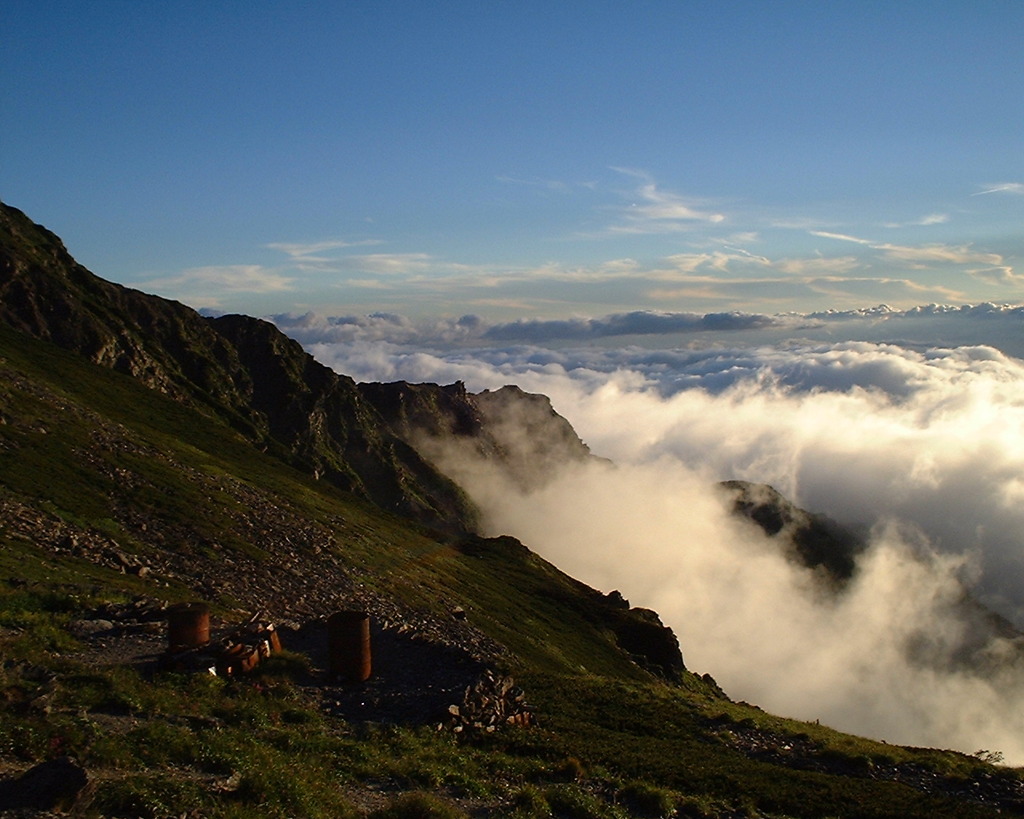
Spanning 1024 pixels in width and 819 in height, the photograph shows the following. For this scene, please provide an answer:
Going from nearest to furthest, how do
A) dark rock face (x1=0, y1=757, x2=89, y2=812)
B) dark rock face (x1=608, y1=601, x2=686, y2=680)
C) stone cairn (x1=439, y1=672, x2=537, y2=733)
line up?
dark rock face (x1=0, y1=757, x2=89, y2=812) → stone cairn (x1=439, y1=672, x2=537, y2=733) → dark rock face (x1=608, y1=601, x2=686, y2=680)

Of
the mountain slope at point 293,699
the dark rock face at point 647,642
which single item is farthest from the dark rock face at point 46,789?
the dark rock face at point 647,642

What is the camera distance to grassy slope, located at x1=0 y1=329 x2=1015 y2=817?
18.3 meters

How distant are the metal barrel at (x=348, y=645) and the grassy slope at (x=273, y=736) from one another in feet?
10.8

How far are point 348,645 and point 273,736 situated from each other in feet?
26.7

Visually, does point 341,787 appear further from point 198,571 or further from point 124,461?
point 124,461

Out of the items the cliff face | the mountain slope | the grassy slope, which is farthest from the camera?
the cliff face

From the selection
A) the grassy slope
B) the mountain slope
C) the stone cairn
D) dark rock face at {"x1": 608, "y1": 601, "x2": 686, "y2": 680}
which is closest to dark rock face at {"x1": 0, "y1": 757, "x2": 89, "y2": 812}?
the mountain slope

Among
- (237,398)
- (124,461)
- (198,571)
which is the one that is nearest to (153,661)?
(198,571)

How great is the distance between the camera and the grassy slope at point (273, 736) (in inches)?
720

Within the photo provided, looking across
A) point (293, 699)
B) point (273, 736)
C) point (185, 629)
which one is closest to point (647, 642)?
point (293, 699)

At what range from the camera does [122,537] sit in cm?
5275

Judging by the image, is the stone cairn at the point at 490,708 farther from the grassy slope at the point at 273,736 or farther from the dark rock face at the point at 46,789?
the dark rock face at the point at 46,789

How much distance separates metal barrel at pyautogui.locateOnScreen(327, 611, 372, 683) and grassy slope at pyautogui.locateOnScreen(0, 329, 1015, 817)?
3.30 m

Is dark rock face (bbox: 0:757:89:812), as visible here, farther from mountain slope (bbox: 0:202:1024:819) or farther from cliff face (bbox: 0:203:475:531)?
cliff face (bbox: 0:203:475:531)
